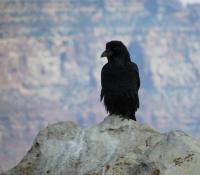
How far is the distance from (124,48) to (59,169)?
3.76 meters

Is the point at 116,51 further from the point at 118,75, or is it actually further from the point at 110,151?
the point at 110,151

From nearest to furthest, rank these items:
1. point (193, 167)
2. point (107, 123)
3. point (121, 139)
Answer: point (193, 167) → point (121, 139) → point (107, 123)

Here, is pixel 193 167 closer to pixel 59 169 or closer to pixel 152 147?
pixel 152 147

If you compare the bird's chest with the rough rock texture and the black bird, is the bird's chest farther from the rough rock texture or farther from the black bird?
the rough rock texture

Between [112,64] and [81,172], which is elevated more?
[112,64]

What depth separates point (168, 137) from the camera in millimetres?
15031

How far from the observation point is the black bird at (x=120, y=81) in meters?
18.5

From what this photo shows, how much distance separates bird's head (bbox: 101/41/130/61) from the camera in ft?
60.3

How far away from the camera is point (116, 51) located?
18422mm

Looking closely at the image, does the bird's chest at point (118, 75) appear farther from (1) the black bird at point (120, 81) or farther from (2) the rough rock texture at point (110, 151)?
(2) the rough rock texture at point (110, 151)

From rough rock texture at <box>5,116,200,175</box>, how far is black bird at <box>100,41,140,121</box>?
1255mm

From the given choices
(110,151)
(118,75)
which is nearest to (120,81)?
(118,75)

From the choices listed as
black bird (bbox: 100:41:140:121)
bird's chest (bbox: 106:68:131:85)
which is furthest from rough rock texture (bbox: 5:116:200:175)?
bird's chest (bbox: 106:68:131:85)

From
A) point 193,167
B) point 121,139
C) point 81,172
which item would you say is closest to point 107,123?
point 121,139
